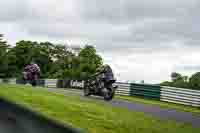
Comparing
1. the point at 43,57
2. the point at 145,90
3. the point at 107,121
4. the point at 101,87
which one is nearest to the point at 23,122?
the point at 107,121

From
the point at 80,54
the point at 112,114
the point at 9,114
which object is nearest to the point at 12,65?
the point at 80,54

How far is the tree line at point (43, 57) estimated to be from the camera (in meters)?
82.8

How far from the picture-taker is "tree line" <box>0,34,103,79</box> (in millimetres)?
82750

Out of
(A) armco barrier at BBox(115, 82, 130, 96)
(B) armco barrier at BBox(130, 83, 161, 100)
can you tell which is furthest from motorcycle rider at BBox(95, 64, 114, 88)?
(A) armco barrier at BBox(115, 82, 130, 96)

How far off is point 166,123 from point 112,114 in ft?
6.06

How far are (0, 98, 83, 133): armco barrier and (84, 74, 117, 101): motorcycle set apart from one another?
18522 mm

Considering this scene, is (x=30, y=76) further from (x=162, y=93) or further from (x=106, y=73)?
(x=106, y=73)

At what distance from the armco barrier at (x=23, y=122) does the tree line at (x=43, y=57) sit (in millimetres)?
76710

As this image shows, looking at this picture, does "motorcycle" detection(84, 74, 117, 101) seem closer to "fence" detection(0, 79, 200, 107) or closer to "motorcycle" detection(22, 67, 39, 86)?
"fence" detection(0, 79, 200, 107)

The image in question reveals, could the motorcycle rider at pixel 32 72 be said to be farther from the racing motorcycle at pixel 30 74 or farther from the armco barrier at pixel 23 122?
the armco barrier at pixel 23 122

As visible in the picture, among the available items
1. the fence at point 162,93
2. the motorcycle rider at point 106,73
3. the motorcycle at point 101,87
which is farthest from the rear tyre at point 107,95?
the fence at point 162,93

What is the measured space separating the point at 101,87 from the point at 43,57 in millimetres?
75912

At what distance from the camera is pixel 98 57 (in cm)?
8744

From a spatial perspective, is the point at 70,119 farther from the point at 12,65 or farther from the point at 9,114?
the point at 12,65
